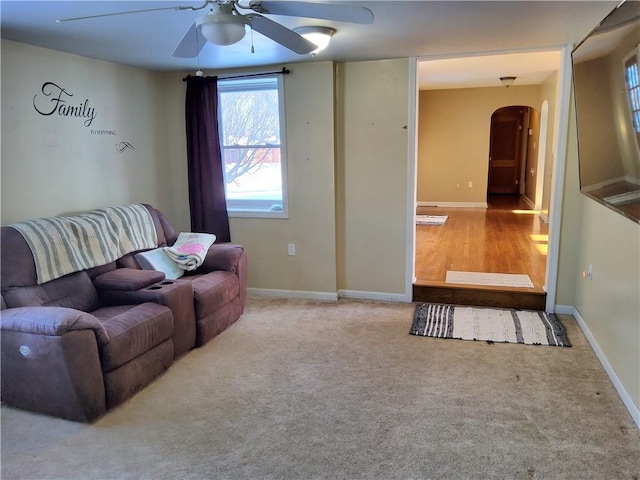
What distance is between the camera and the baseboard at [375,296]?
4.38 meters

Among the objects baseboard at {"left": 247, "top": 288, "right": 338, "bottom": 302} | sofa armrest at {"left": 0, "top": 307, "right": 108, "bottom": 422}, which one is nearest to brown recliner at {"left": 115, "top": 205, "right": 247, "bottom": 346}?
baseboard at {"left": 247, "top": 288, "right": 338, "bottom": 302}

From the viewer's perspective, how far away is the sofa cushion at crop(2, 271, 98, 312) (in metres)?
2.76

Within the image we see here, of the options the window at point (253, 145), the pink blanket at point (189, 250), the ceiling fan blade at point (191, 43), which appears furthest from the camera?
the window at point (253, 145)

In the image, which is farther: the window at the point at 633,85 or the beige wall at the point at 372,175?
the beige wall at the point at 372,175

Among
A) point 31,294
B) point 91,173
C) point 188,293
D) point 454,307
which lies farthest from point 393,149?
point 31,294

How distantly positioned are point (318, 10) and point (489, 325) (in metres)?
2.71

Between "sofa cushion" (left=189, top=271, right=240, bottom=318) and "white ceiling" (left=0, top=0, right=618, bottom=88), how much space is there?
5.59 ft

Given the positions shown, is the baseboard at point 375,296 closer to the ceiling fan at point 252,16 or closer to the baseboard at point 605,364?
the baseboard at point 605,364

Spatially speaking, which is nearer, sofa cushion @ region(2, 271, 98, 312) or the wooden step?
sofa cushion @ region(2, 271, 98, 312)

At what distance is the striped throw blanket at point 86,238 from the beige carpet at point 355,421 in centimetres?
91

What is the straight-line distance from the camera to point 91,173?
377cm

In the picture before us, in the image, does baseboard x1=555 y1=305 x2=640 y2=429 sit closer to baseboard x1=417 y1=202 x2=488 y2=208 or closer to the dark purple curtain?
the dark purple curtain

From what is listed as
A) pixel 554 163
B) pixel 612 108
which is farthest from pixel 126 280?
pixel 554 163

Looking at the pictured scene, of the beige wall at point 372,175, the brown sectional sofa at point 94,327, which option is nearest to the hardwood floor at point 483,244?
the beige wall at point 372,175
